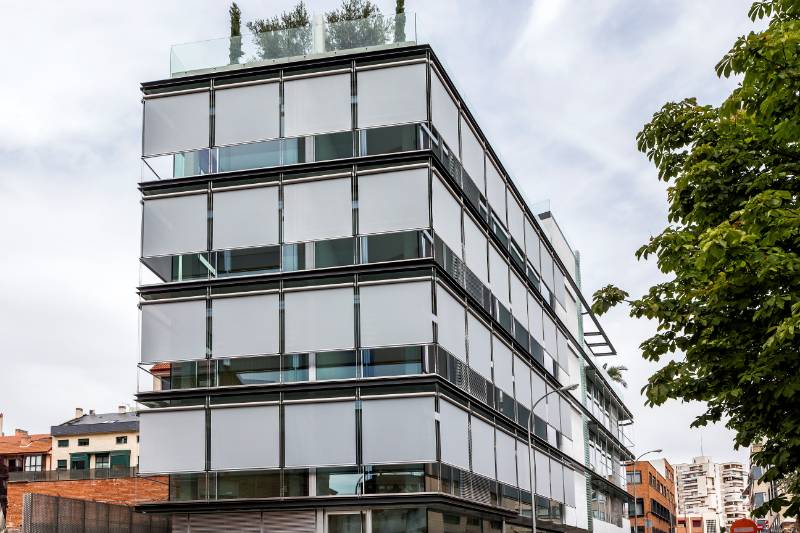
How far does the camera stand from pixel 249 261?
116 feet

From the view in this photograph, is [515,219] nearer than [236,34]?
No

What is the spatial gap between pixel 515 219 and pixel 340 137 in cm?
1568

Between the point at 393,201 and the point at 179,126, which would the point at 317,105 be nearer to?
the point at 393,201

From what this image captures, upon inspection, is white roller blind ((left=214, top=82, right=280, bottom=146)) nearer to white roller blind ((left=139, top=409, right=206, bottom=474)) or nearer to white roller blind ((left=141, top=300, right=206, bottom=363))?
white roller blind ((left=141, top=300, right=206, bottom=363))

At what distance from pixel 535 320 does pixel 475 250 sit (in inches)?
483

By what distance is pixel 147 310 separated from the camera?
35531mm

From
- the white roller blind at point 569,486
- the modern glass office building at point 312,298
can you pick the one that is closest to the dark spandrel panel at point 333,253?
the modern glass office building at point 312,298

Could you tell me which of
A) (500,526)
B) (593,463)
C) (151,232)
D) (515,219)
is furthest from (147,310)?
(593,463)

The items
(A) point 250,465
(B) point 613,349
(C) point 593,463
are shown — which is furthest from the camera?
(B) point 613,349

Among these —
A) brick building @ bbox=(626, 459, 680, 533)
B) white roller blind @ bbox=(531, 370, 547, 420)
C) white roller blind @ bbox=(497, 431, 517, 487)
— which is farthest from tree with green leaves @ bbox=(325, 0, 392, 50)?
brick building @ bbox=(626, 459, 680, 533)

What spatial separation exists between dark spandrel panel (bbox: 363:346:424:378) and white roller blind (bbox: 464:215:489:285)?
244 inches

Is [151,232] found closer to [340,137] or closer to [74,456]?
[340,137]

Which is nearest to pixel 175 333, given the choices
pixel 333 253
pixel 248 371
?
pixel 248 371

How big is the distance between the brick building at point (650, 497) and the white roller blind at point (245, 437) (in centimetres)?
8325
